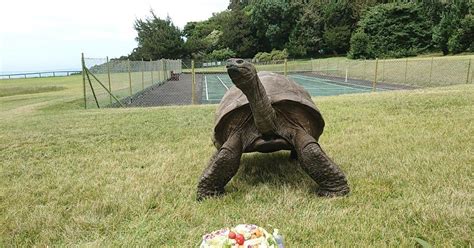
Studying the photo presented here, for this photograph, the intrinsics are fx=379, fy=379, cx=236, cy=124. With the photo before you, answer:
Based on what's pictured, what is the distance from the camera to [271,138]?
3221 mm

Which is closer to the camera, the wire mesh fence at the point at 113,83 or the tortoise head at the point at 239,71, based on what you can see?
the tortoise head at the point at 239,71

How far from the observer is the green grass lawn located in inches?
98.7

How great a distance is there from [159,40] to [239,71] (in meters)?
52.3

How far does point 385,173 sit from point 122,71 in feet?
40.6

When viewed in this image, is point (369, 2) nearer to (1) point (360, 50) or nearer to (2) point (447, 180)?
(1) point (360, 50)

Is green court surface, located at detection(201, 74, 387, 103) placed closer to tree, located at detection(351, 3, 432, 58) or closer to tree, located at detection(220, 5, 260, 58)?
tree, located at detection(351, 3, 432, 58)

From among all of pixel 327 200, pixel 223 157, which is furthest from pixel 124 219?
pixel 327 200

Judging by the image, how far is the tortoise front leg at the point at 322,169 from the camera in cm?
306

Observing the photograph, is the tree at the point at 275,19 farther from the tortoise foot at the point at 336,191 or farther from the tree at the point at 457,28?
the tortoise foot at the point at 336,191

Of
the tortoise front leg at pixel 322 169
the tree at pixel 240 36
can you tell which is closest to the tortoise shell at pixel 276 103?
the tortoise front leg at pixel 322 169

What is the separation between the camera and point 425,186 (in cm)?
318

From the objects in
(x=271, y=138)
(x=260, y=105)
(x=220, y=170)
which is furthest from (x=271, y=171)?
(x=260, y=105)

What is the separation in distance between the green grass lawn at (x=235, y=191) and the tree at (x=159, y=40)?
4816cm

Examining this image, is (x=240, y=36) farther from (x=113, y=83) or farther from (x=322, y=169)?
(x=322, y=169)
